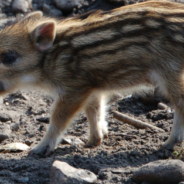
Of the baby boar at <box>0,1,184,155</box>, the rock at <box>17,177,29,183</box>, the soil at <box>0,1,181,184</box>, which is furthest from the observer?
the baby boar at <box>0,1,184,155</box>

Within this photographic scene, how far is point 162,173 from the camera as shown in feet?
11.0

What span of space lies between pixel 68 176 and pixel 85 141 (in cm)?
163

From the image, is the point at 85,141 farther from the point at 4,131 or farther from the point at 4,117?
the point at 4,117

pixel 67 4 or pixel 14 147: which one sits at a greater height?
pixel 67 4

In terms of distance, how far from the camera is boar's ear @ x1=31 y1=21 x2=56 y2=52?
4.35 meters

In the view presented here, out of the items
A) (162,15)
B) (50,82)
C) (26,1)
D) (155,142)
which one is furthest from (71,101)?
(26,1)

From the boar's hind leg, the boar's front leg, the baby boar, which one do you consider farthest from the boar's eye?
the boar's hind leg

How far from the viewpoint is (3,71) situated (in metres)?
4.50

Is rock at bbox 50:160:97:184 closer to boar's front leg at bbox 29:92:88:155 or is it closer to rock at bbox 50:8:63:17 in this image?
boar's front leg at bbox 29:92:88:155

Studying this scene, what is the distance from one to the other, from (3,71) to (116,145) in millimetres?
1564

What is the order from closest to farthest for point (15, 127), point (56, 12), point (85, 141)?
point (85, 141) → point (15, 127) → point (56, 12)

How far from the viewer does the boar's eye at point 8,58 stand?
447 cm

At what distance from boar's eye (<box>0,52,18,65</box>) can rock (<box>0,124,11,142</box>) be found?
1089 millimetres

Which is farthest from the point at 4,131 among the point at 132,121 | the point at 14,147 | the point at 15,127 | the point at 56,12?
the point at 56,12
